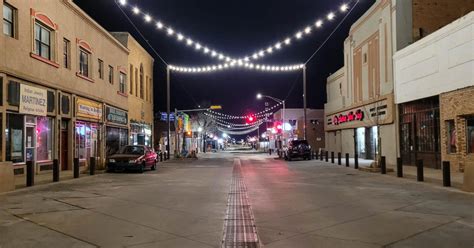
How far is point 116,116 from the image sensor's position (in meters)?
37.0

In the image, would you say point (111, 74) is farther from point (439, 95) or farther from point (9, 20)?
point (439, 95)

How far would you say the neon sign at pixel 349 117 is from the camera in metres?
40.7

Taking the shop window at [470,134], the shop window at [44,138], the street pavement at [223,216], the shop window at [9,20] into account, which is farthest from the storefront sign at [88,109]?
the shop window at [470,134]

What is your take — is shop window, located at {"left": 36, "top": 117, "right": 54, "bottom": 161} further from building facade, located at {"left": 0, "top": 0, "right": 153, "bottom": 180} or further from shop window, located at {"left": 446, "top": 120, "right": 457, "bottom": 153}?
shop window, located at {"left": 446, "top": 120, "right": 457, "bottom": 153}

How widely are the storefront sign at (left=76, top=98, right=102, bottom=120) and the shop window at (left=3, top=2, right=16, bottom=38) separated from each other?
800cm

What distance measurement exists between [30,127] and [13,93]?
2.63 m

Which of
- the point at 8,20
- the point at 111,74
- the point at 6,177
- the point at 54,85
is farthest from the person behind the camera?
the point at 111,74

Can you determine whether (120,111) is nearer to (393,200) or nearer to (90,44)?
(90,44)

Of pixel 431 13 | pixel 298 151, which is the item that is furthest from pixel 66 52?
pixel 298 151

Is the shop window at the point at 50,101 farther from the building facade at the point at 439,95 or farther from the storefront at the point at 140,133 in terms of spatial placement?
the building facade at the point at 439,95

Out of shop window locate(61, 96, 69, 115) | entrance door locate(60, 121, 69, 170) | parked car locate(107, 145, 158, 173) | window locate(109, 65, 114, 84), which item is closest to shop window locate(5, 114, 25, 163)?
shop window locate(61, 96, 69, 115)

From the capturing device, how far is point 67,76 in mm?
26953

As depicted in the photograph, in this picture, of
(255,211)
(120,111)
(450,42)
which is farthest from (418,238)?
(120,111)

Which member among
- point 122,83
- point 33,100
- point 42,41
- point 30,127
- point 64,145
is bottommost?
point 64,145
